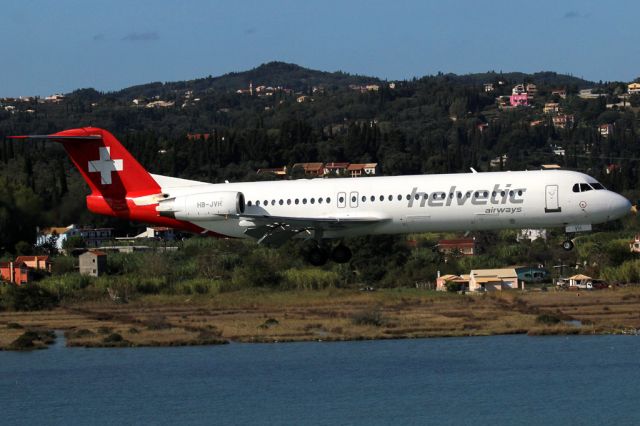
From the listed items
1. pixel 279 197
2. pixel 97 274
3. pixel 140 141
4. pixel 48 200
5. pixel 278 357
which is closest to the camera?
pixel 279 197

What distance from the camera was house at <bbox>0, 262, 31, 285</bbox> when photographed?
93.8 metres

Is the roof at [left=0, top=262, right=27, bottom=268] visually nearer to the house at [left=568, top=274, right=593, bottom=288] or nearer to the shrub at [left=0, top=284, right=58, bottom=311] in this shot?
the shrub at [left=0, top=284, right=58, bottom=311]

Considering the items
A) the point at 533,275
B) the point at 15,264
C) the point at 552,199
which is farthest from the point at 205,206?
the point at 533,275

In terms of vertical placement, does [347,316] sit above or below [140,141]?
below

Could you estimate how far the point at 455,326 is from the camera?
82000mm

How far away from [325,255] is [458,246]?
63.9 meters

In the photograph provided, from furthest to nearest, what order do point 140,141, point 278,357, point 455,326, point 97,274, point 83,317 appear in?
point 140,141
point 97,274
point 83,317
point 455,326
point 278,357

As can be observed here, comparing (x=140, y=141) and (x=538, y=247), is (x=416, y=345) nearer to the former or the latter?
(x=538, y=247)

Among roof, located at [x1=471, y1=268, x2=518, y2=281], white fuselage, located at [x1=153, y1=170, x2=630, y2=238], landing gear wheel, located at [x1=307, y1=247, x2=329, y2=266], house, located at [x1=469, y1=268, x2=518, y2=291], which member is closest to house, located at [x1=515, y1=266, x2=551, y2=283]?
roof, located at [x1=471, y1=268, x2=518, y2=281]

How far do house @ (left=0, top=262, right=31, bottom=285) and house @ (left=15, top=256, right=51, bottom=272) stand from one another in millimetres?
382

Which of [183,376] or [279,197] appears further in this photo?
[183,376]

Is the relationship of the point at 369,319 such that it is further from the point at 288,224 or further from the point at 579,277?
the point at 288,224

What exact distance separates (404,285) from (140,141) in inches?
3149

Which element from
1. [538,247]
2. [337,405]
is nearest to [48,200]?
[337,405]
